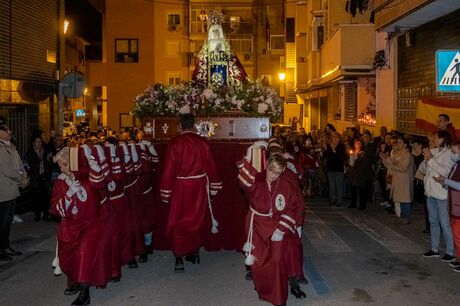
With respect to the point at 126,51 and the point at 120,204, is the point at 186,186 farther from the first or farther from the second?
the point at 126,51

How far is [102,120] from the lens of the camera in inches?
A: 1767

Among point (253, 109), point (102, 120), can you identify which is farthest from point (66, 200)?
point (102, 120)

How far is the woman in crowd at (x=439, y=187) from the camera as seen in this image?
9.40 m

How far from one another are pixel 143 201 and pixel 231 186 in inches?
57.9

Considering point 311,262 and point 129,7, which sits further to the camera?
point 129,7

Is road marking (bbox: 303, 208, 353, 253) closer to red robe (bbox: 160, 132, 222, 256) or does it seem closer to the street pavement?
the street pavement

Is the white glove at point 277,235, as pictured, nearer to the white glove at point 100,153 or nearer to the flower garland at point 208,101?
the white glove at point 100,153

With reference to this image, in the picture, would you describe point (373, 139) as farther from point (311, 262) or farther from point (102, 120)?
point (102, 120)

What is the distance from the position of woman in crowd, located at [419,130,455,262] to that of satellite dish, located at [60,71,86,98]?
29.2 ft

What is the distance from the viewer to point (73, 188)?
23.5 ft

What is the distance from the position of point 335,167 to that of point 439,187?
6.63 metres

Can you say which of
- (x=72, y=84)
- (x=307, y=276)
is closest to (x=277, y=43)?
(x=72, y=84)

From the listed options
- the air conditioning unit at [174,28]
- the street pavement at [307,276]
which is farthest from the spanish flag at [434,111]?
the air conditioning unit at [174,28]

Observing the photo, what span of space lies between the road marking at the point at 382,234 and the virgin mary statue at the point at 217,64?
12.9ft
